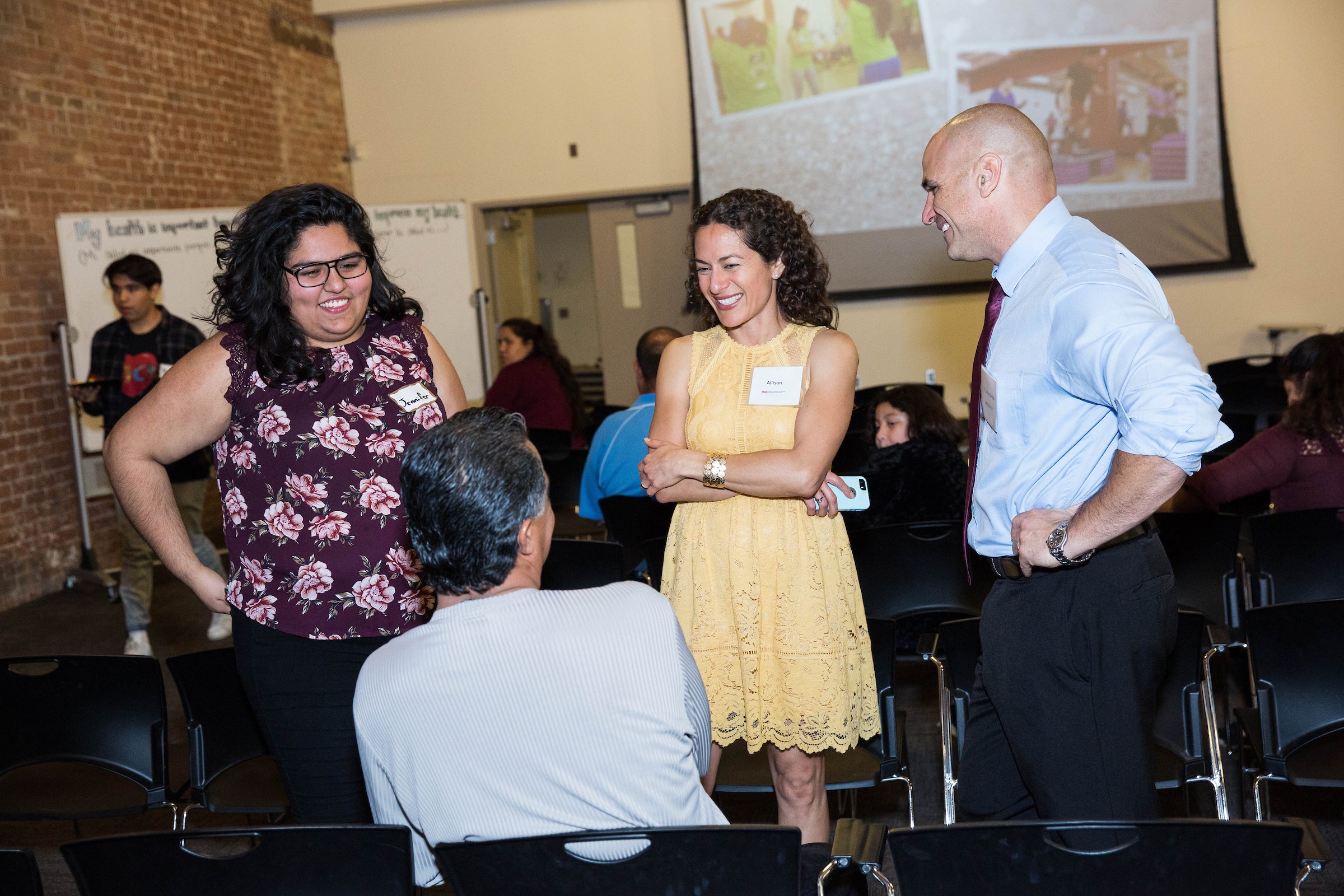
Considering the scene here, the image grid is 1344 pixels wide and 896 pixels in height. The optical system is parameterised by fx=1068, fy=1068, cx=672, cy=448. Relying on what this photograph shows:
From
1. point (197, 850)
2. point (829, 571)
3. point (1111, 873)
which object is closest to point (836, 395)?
point (829, 571)

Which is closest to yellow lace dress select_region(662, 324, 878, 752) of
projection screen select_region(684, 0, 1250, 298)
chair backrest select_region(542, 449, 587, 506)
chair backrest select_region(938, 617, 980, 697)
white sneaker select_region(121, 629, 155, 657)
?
chair backrest select_region(938, 617, 980, 697)

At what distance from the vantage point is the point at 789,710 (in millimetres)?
2148

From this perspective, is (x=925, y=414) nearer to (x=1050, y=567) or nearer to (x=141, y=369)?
(x=1050, y=567)

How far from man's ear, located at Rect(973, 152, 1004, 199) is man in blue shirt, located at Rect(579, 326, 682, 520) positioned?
1.87 meters

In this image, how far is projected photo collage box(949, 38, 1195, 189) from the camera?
723 centimetres

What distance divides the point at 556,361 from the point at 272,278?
434cm

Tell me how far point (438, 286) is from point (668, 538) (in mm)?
5984

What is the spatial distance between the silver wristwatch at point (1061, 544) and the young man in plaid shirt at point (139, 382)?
13.3 feet

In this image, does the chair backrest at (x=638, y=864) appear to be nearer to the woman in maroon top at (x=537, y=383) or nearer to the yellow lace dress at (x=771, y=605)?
the yellow lace dress at (x=771, y=605)

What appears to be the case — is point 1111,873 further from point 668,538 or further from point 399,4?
point 399,4

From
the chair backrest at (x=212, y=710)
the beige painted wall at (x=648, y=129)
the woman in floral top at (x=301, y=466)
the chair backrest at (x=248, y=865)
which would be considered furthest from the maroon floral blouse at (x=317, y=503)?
the beige painted wall at (x=648, y=129)

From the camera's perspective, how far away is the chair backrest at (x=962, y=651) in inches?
92.5

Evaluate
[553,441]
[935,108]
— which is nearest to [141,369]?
[553,441]

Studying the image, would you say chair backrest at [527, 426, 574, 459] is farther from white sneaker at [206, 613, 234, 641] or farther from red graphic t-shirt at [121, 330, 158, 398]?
red graphic t-shirt at [121, 330, 158, 398]
